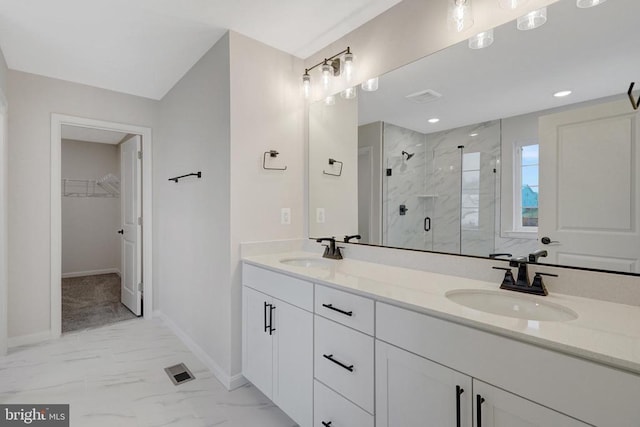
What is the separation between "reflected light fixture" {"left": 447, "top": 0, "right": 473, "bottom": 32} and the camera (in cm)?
142

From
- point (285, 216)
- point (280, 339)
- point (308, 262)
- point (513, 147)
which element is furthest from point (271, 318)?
point (513, 147)

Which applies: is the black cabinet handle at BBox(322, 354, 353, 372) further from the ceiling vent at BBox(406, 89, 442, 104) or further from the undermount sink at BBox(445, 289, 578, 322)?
the ceiling vent at BBox(406, 89, 442, 104)

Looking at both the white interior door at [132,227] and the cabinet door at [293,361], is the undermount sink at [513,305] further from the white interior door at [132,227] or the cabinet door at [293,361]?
the white interior door at [132,227]

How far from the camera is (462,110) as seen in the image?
1.56m

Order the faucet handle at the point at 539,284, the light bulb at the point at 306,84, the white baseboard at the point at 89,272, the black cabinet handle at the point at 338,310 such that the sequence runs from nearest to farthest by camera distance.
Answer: the faucet handle at the point at 539,284
the black cabinet handle at the point at 338,310
the light bulb at the point at 306,84
the white baseboard at the point at 89,272

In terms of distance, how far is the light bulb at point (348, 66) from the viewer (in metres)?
1.94

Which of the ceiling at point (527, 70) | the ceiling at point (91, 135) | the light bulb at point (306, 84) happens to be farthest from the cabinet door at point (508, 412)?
the ceiling at point (91, 135)

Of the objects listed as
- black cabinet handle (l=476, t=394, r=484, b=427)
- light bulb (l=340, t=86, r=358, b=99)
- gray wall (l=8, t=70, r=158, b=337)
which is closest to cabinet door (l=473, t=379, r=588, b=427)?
black cabinet handle (l=476, t=394, r=484, b=427)

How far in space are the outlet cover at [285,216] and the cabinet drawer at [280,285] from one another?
0.46 m

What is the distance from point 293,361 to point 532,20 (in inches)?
75.7

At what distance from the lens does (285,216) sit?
2.34 meters

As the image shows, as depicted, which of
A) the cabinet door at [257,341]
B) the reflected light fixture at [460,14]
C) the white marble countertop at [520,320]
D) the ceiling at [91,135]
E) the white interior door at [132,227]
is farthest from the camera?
the ceiling at [91,135]

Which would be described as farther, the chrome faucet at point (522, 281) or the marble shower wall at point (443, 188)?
the marble shower wall at point (443, 188)

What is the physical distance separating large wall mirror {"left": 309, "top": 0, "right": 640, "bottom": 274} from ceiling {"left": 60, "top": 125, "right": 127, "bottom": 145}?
445 cm
